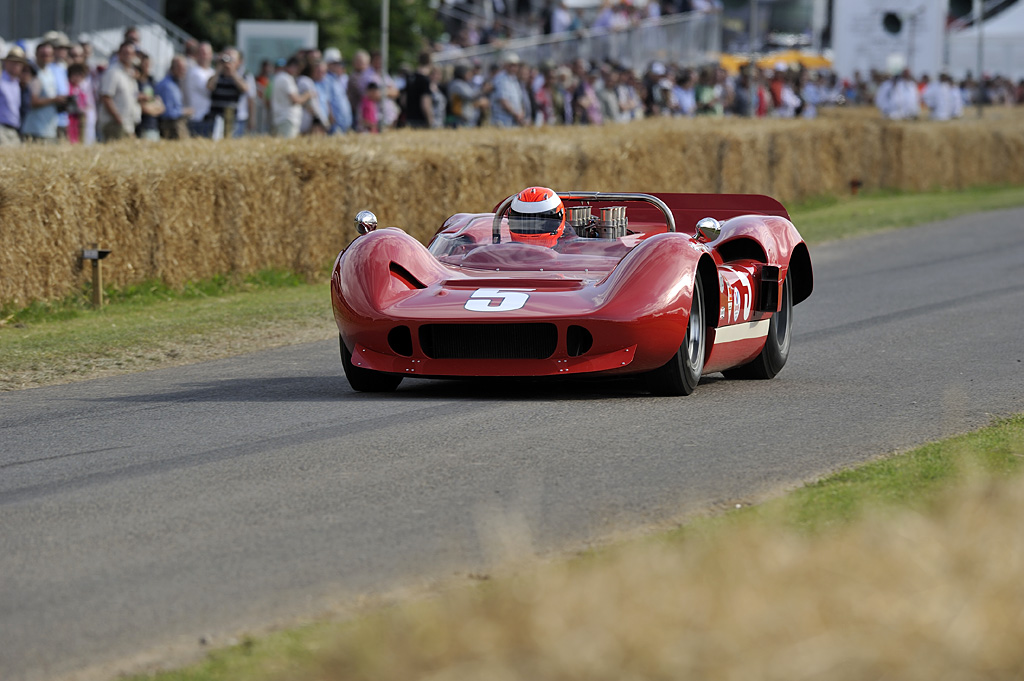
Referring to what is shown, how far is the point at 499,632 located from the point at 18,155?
9.69 m

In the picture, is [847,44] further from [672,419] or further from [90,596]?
[90,596]

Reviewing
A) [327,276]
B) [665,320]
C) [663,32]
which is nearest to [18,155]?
[327,276]

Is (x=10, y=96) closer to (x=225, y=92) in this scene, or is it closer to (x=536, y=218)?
(x=225, y=92)

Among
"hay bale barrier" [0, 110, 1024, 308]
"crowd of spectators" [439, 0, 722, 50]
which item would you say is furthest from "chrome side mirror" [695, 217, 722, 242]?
"crowd of spectators" [439, 0, 722, 50]

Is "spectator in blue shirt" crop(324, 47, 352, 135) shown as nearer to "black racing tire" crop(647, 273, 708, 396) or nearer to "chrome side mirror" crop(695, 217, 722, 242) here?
"chrome side mirror" crop(695, 217, 722, 242)

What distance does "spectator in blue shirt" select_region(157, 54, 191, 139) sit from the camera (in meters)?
17.5

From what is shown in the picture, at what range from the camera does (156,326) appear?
11438 mm

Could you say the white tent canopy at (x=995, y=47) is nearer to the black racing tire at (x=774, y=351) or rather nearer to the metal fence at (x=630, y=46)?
the metal fence at (x=630, y=46)

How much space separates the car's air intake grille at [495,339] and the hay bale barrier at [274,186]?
5.19 meters

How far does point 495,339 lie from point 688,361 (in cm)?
103

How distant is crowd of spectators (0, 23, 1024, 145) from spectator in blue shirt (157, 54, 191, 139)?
11 mm

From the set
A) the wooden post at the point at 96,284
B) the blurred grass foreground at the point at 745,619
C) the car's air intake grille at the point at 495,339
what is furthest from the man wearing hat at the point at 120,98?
the blurred grass foreground at the point at 745,619

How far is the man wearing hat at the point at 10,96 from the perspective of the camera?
15031 mm

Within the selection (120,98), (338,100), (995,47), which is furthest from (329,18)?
(995,47)
